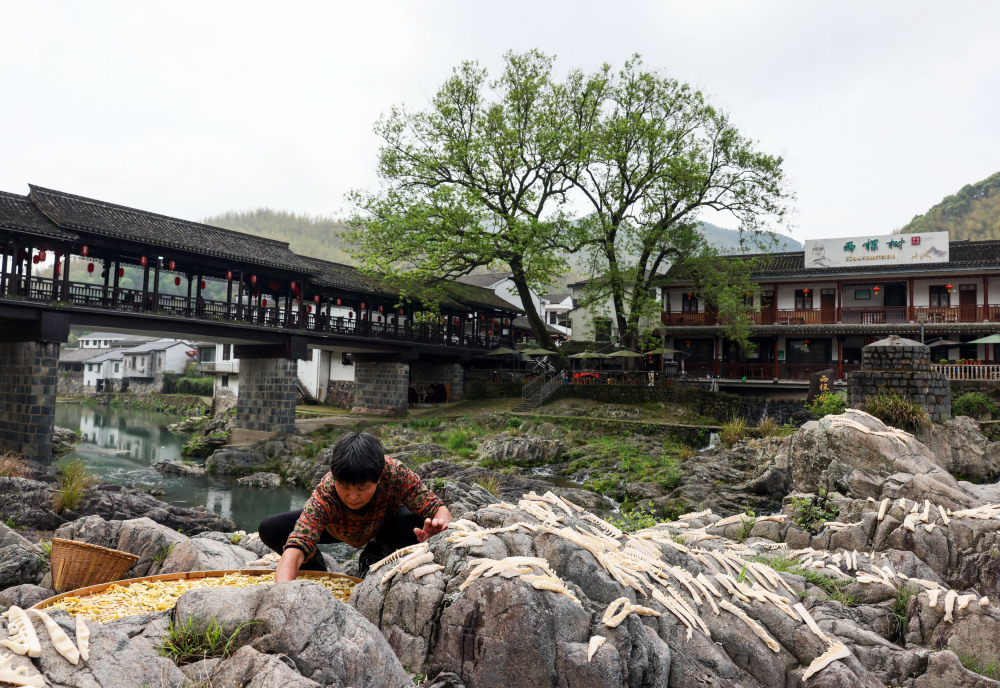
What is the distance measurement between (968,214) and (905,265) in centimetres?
3254

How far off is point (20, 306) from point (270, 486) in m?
9.16

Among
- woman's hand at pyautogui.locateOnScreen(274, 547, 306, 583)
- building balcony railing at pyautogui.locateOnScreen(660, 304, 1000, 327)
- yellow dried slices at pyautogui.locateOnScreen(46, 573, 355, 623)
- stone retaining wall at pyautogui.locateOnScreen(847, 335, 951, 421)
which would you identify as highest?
building balcony railing at pyautogui.locateOnScreen(660, 304, 1000, 327)

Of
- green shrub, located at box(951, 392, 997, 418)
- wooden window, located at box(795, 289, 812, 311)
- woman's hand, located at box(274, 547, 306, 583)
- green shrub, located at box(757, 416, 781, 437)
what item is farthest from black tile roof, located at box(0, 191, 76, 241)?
wooden window, located at box(795, 289, 812, 311)

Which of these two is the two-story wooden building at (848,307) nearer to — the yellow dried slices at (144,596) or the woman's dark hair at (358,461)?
the woman's dark hair at (358,461)

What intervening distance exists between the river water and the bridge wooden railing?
5.60m

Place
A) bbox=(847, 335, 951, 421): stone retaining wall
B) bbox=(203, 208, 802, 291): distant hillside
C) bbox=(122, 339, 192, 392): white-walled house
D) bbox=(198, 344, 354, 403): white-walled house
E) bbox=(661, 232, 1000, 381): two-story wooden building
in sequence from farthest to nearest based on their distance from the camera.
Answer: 1. bbox=(203, 208, 802, 291): distant hillside
2. bbox=(122, 339, 192, 392): white-walled house
3. bbox=(198, 344, 354, 403): white-walled house
4. bbox=(661, 232, 1000, 381): two-story wooden building
5. bbox=(847, 335, 951, 421): stone retaining wall

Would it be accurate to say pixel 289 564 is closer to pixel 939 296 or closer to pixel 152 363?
pixel 939 296

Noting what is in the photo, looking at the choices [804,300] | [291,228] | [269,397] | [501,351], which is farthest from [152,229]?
[291,228]

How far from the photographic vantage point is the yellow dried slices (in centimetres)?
317

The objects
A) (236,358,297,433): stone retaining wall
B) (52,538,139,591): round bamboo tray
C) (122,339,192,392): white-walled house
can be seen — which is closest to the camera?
(52,538,139,591): round bamboo tray

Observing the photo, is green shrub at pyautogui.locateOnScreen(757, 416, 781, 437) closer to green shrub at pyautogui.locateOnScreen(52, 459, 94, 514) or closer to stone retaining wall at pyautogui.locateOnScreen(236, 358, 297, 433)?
green shrub at pyautogui.locateOnScreen(52, 459, 94, 514)

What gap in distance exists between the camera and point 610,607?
3.32m

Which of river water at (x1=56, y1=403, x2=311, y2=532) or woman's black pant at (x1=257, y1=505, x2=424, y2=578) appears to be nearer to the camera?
woman's black pant at (x1=257, y1=505, x2=424, y2=578)

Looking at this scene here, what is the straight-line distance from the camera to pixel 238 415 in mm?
26719
